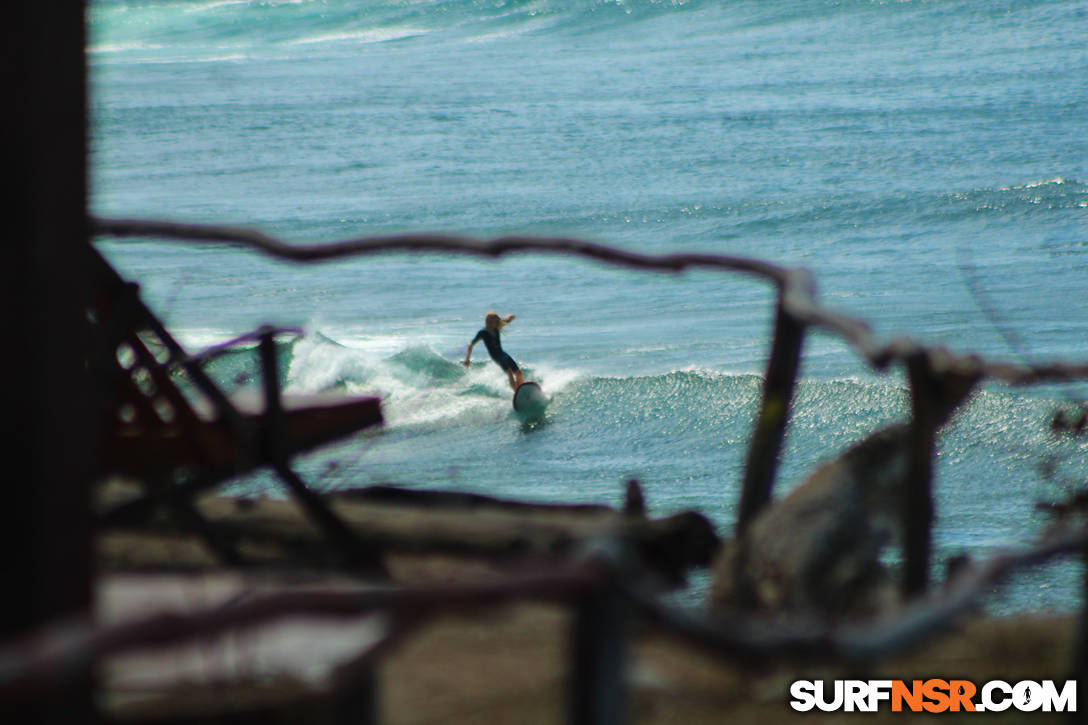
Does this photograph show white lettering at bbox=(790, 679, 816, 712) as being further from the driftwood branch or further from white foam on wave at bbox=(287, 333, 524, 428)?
white foam on wave at bbox=(287, 333, 524, 428)

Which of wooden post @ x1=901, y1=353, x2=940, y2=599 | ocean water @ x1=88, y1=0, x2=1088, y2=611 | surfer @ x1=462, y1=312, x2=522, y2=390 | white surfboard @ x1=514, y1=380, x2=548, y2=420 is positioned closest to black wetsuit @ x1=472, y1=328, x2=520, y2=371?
surfer @ x1=462, y1=312, x2=522, y2=390

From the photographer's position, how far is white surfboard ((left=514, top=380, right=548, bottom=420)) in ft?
76.4

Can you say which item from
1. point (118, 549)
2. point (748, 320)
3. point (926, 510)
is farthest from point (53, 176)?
point (748, 320)

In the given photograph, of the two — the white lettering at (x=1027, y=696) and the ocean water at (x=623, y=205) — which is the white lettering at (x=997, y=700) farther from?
the ocean water at (x=623, y=205)

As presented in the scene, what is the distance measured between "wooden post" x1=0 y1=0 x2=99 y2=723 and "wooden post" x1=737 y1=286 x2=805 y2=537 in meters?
2.53

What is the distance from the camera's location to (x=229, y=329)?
29.1m

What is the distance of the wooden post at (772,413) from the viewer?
13.5 ft

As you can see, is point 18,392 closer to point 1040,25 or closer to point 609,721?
point 609,721

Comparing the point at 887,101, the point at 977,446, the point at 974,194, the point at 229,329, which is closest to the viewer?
the point at 977,446

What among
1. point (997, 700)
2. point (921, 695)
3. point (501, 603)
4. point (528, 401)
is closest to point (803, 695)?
point (921, 695)

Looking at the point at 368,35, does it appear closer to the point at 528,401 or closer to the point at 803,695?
the point at 528,401

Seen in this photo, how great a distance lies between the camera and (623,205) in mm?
44531

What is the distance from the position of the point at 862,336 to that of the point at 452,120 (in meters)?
56.2

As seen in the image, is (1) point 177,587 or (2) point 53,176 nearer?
(2) point 53,176
